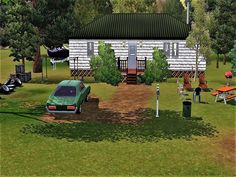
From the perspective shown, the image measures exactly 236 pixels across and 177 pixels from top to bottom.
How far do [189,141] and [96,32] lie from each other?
21200 millimetres

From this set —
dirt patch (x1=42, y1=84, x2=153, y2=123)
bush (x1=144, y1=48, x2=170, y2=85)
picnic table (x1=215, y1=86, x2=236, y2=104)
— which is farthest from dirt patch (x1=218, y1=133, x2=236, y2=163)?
bush (x1=144, y1=48, x2=170, y2=85)

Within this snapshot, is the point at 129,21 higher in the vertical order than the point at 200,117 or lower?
higher

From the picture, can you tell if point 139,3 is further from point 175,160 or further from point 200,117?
point 175,160

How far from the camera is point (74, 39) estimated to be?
35.0 m

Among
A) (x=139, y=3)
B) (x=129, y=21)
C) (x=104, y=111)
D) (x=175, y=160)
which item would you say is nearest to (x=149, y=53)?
(x=129, y=21)

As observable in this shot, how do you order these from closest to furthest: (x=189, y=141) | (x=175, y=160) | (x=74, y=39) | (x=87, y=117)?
(x=175, y=160) < (x=189, y=141) < (x=87, y=117) < (x=74, y=39)

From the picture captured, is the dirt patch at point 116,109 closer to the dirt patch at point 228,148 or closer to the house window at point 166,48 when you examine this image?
the dirt patch at point 228,148

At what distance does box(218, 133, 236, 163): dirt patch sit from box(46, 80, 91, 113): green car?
777 centimetres

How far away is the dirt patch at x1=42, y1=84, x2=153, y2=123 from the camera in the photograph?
781 inches

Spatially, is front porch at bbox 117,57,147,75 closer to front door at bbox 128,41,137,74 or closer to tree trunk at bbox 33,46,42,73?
front door at bbox 128,41,137,74

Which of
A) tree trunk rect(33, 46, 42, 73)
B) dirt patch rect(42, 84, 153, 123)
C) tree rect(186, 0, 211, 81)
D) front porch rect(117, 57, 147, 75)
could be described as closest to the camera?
dirt patch rect(42, 84, 153, 123)

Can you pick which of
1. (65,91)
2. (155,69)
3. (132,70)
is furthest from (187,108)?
(132,70)

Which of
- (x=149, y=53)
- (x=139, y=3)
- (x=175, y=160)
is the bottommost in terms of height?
(x=175, y=160)

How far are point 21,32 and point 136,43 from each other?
11164 mm
